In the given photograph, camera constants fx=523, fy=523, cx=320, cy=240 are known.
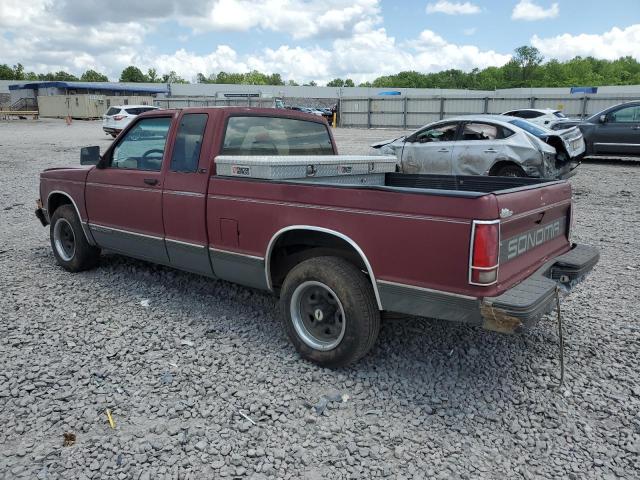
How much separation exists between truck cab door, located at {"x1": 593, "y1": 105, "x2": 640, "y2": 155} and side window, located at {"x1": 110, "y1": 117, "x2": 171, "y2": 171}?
13192mm

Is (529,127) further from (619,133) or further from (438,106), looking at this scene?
(438,106)

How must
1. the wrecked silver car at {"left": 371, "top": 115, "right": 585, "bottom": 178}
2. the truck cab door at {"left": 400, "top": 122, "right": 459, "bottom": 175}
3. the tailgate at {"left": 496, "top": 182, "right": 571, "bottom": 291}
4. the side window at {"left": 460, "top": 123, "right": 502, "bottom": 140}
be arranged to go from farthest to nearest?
the truck cab door at {"left": 400, "top": 122, "right": 459, "bottom": 175} < the side window at {"left": 460, "top": 123, "right": 502, "bottom": 140} < the wrecked silver car at {"left": 371, "top": 115, "right": 585, "bottom": 178} < the tailgate at {"left": 496, "top": 182, "right": 571, "bottom": 291}

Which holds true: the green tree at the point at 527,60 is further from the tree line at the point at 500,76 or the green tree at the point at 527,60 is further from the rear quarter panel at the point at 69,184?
the rear quarter panel at the point at 69,184

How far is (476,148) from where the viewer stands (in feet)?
33.8

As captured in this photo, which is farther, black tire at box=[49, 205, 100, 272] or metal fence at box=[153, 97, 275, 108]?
metal fence at box=[153, 97, 275, 108]

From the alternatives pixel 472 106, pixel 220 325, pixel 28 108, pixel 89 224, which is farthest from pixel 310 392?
pixel 28 108

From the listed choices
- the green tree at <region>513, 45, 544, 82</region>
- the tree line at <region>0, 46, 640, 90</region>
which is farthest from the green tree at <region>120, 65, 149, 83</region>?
the green tree at <region>513, 45, 544, 82</region>

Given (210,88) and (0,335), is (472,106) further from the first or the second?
(210,88)

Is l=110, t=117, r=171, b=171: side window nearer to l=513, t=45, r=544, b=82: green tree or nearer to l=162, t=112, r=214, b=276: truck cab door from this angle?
l=162, t=112, r=214, b=276: truck cab door

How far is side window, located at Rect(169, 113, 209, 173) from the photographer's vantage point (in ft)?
14.6

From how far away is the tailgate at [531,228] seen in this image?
314 centimetres

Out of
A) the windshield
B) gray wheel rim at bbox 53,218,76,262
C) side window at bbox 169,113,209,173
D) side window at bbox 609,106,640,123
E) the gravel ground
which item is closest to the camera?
the gravel ground

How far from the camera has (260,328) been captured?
443 centimetres

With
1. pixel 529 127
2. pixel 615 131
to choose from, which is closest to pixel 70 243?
pixel 529 127
